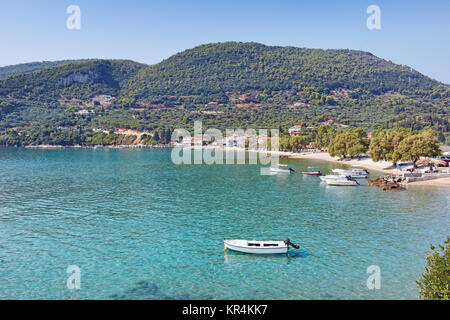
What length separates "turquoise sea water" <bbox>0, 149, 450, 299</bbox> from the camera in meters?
25.8

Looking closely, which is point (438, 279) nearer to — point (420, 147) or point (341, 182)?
point (341, 182)

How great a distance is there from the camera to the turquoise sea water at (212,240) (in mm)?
25812

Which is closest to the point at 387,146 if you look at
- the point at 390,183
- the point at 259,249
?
the point at 390,183

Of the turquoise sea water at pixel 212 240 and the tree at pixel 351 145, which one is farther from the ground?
the tree at pixel 351 145

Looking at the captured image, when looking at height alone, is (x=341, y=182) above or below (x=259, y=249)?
above

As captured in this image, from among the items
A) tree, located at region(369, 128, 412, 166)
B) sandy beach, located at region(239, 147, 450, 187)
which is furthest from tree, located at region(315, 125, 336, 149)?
tree, located at region(369, 128, 412, 166)

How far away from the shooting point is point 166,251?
109 feet

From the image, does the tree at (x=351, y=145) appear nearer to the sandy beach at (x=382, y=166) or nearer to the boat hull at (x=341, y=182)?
the sandy beach at (x=382, y=166)

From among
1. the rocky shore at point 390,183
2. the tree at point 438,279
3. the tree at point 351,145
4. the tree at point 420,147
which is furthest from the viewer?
the tree at point 351,145

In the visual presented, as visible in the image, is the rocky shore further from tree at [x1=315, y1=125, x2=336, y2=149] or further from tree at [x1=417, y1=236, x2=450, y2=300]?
tree at [x1=315, y1=125, x2=336, y2=149]

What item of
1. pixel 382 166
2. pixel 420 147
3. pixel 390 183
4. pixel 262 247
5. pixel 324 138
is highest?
pixel 324 138

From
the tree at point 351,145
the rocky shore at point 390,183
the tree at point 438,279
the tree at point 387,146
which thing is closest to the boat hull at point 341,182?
the rocky shore at point 390,183

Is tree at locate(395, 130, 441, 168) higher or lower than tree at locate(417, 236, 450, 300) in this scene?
higher

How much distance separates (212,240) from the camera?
36.3 m
